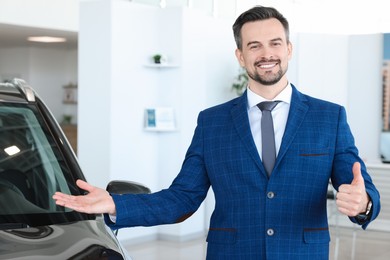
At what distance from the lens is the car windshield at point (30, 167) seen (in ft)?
7.64

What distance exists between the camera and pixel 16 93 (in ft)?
8.39

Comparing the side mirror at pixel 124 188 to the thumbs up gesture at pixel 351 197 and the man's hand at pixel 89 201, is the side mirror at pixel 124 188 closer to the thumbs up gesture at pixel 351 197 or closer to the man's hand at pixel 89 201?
the man's hand at pixel 89 201

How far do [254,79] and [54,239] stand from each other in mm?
671

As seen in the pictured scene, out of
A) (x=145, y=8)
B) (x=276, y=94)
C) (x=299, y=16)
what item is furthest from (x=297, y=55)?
(x=276, y=94)

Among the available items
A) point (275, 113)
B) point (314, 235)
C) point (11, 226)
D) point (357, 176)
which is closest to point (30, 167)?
point (11, 226)

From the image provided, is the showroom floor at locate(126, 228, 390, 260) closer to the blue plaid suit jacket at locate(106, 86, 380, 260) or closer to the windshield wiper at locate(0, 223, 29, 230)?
the windshield wiper at locate(0, 223, 29, 230)

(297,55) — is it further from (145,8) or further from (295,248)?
(295,248)

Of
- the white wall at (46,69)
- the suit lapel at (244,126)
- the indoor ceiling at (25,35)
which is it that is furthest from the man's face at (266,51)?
the white wall at (46,69)

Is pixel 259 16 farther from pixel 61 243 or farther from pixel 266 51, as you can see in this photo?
pixel 61 243

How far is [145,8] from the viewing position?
293 inches

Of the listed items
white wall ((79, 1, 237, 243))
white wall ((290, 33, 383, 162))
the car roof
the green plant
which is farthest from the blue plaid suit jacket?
white wall ((290, 33, 383, 162))

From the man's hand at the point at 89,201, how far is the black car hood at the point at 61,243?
0.10 meters

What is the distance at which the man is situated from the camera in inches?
77.6

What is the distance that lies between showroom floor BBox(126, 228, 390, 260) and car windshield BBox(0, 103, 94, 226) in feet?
13.6
